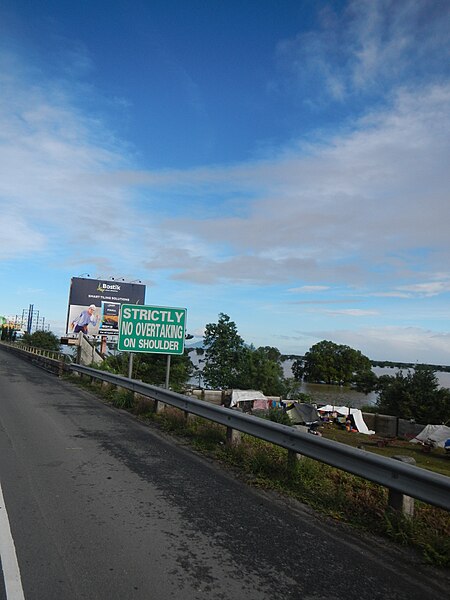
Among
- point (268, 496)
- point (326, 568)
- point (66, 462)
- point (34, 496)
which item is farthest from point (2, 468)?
Result: point (326, 568)

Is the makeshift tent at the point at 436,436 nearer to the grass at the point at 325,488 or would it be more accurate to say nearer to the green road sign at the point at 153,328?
the green road sign at the point at 153,328

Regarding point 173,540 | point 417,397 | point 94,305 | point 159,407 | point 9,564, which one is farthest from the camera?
point 417,397

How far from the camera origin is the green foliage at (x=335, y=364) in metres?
142

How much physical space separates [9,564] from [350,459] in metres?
3.55

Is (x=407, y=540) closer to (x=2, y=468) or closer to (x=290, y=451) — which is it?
(x=290, y=451)

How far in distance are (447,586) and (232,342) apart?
2222 inches

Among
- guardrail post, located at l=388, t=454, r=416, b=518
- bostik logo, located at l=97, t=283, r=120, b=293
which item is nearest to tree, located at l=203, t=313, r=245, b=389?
bostik logo, located at l=97, t=283, r=120, b=293

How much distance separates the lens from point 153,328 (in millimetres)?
13383

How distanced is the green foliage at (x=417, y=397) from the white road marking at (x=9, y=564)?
178 ft

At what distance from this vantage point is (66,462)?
692 cm

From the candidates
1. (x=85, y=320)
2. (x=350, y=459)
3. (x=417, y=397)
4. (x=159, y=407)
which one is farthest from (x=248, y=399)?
(x=350, y=459)

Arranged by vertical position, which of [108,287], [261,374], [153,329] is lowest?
[261,374]

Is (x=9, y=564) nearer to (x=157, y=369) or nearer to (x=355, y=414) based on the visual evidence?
(x=157, y=369)

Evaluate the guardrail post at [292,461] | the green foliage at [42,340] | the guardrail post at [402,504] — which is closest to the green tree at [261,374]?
the green foliage at [42,340]
